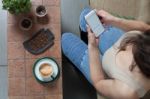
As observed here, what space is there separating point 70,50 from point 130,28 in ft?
1.01

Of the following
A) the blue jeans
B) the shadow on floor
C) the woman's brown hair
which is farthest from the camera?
the shadow on floor

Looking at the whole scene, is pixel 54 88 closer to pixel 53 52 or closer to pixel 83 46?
pixel 53 52

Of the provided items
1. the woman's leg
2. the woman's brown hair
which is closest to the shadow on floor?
the woman's leg

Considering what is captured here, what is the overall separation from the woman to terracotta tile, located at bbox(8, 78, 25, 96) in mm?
278

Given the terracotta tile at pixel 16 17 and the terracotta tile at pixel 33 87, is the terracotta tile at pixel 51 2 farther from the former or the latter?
the terracotta tile at pixel 33 87

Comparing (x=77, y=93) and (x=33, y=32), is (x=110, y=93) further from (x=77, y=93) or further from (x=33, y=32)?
(x=77, y=93)

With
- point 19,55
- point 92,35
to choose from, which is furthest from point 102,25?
point 19,55

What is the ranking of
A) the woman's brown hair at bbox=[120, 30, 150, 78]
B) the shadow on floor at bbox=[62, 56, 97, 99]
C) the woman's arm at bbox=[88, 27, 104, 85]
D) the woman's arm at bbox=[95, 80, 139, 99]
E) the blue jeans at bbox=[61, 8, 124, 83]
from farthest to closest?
the shadow on floor at bbox=[62, 56, 97, 99]
the blue jeans at bbox=[61, 8, 124, 83]
the woman's arm at bbox=[88, 27, 104, 85]
the woman's arm at bbox=[95, 80, 139, 99]
the woman's brown hair at bbox=[120, 30, 150, 78]

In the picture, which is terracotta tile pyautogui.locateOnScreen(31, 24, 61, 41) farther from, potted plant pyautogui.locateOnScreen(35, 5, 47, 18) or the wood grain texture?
the wood grain texture

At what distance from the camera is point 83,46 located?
1400 mm

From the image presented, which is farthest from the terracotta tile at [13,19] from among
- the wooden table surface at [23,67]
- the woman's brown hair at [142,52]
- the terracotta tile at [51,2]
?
the woman's brown hair at [142,52]

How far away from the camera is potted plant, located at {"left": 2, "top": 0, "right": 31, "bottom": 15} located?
3.79ft

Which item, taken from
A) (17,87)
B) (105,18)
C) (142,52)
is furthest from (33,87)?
(142,52)

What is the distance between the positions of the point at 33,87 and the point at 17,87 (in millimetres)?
64
